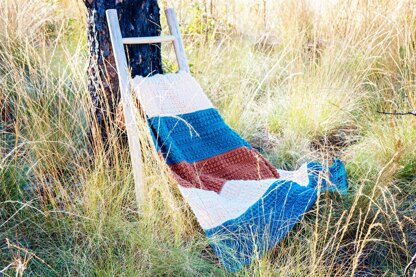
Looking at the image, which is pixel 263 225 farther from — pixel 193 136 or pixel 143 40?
pixel 143 40

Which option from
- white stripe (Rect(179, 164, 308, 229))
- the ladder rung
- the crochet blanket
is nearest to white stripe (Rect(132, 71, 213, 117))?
the crochet blanket

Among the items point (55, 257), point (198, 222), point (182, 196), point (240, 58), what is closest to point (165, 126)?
point (182, 196)

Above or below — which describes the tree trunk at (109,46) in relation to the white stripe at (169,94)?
above

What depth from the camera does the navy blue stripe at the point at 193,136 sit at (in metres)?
2.13

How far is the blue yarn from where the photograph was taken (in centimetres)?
179

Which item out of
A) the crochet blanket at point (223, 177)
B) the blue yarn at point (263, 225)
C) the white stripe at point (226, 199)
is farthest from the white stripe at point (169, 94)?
the blue yarn at point (263, 225)

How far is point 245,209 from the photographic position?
2.01 meters

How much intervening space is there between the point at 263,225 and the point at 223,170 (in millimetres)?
430

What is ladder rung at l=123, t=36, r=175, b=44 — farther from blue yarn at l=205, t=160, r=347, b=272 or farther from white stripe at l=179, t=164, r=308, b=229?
blue yarn at l=205, t=160, r=347, b=272

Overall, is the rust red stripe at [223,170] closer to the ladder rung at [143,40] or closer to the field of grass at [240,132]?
the field of grass at [240,132]

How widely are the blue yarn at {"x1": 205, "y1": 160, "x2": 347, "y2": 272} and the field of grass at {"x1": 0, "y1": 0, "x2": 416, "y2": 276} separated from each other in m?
0.05

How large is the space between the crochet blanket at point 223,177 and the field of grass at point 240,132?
68 millimetres

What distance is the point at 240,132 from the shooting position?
9.73ft

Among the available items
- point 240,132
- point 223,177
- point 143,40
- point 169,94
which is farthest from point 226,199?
point 240,132
